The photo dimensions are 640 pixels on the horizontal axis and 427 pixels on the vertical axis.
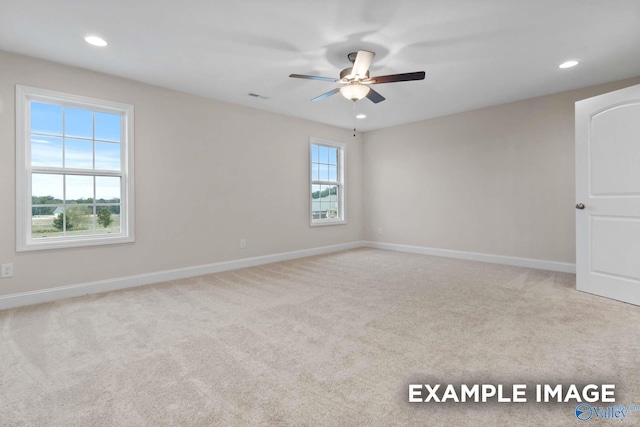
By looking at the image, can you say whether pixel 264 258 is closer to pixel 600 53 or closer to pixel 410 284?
pixel 410 284

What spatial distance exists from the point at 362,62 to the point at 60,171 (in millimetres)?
3406

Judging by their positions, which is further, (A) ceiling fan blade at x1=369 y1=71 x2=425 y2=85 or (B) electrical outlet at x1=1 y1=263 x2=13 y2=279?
(B) electrical outlet at x1=1 y1=263 x2=13 y2=279

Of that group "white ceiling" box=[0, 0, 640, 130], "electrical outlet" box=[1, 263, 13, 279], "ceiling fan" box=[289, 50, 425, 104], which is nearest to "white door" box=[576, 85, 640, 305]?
"white ceiling" box=[0, 0, 640, 130]

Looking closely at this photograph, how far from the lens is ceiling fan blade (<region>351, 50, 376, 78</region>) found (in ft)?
9.27

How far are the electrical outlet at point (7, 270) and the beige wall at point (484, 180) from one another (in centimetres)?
562

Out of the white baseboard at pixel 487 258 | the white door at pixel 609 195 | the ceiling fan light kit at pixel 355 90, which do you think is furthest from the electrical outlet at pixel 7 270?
the white door at pixel 609 195

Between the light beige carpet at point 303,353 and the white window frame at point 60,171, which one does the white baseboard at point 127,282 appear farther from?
the white window frame at point 60,171

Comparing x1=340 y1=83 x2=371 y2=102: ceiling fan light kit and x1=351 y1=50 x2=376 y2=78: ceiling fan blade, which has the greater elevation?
x1=351 y1=50 x2=376 y2=78: ceiling fan blade

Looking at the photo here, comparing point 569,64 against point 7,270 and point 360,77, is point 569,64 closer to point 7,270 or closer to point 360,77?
point 360,77

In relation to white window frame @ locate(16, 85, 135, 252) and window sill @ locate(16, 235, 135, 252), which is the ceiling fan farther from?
window sill @ locate(16, 235, 135, 252)

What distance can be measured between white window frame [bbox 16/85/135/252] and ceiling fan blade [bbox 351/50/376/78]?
277 cm

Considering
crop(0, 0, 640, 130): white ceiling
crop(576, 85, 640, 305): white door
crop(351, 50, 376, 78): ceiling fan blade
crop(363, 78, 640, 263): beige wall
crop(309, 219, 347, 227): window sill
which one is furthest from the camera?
crop(309, 219, 347, 227): window sill

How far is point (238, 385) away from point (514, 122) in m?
5.13

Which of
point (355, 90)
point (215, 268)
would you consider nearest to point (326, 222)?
point (215, 268)
